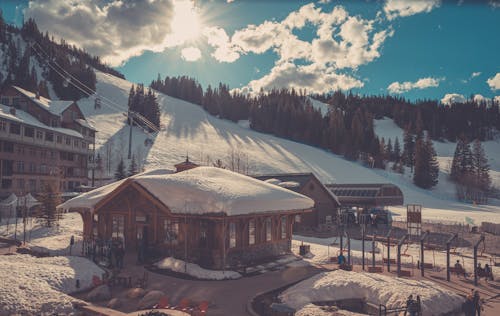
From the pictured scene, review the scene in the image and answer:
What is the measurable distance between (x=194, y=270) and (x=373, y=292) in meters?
10.0

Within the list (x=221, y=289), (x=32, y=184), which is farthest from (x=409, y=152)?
(x=221, y=289)

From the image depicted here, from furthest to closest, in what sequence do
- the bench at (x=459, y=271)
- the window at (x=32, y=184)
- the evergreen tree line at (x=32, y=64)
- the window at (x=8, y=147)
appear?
the evergreen tree line at (x=32, y=64) < the window at (x=32, y=184) < the window at (x=8, y=147) < the bench at (x=459, y=271)

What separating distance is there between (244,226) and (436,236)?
75.4 feet

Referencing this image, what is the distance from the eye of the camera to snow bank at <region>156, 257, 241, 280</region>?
71.4 feet

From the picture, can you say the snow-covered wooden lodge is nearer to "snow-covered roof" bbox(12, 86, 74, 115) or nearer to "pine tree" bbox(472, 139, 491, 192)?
"snow-covered roof" bbox(12, 86, 74, 115)

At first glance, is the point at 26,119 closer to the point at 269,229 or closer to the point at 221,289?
the point at 269,229

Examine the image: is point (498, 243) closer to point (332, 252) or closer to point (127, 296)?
point (332, 252)

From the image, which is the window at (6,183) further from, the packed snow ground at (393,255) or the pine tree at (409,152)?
the pine tree at (409,152)

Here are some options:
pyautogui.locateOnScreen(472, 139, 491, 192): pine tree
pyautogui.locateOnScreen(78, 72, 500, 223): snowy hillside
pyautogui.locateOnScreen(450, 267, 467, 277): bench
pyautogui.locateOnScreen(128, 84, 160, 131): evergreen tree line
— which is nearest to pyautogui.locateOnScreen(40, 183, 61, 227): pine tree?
pyautogui.locateOnScreen(450, 267, 467, 277): bench

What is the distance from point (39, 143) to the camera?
57688 millimetres

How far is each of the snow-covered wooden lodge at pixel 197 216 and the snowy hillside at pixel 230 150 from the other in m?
53.4

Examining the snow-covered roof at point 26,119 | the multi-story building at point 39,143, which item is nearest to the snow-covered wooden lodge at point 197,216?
the multi-story building at point 39,143

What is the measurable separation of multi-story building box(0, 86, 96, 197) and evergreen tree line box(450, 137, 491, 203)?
282 feet

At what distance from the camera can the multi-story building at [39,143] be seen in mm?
52656
